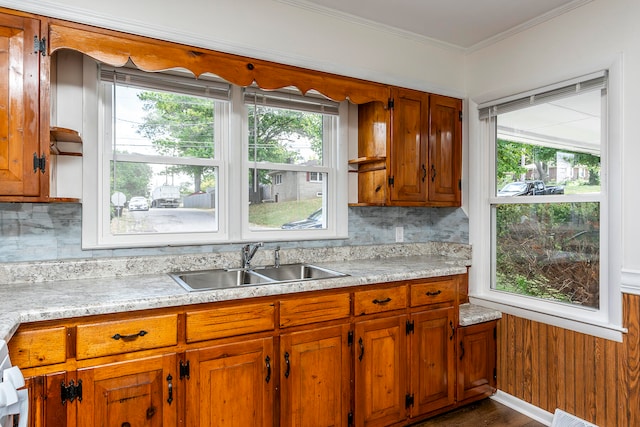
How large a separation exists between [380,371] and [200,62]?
2.07 m

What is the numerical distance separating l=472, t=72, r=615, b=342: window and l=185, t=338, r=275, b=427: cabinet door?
6.18 feet

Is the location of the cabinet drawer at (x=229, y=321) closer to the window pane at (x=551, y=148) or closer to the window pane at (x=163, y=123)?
the window pane at (x=163, y=123)

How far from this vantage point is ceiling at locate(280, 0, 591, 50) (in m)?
2.48

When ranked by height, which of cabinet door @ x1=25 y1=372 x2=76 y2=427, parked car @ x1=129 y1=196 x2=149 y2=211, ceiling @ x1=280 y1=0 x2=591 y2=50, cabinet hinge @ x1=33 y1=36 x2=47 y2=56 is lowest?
cabinet door @ x1=25 y1=372 x2=76 y2=427

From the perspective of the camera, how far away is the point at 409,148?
2869 millimetres

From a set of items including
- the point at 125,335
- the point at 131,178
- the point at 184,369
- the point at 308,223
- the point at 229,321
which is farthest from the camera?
the point at 308,223

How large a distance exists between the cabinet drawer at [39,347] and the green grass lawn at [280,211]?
132 cm

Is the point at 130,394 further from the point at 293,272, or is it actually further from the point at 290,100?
the point at 290,100

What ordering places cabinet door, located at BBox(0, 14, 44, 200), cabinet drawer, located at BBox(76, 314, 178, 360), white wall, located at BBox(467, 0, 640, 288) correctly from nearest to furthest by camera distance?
cabinet drawer, located at BBox(76, 314, 178, 360)
cabinet door, located at BBox(0, 14, 44, 200)
white wall, located at BBox(467, 0, 640, 288)

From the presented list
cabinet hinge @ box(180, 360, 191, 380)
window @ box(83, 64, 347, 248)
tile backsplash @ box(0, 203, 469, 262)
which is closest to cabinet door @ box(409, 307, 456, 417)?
tile backsplash @ box(0, 203, 469, 262)

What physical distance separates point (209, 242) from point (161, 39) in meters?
1.19

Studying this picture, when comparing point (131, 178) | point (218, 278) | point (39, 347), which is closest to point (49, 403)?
point (39, 347)

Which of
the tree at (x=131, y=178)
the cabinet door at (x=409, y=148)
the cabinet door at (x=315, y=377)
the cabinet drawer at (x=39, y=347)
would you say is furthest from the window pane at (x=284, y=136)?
the cabinet drawer at (x=39, y=347)

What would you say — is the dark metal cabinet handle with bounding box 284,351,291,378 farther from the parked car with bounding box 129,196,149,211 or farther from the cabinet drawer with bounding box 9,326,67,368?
the parked car with bounding box 129,196,149,211
